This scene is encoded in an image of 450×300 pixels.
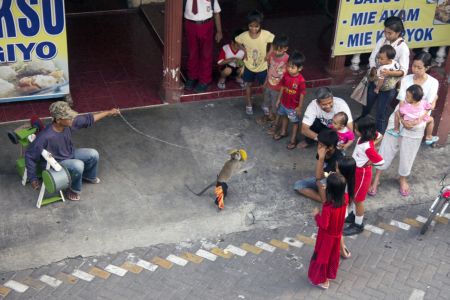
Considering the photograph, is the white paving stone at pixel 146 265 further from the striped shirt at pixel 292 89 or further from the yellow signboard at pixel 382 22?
the yellow signboard at pixel 382 22

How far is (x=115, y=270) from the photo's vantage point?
5.38 meters

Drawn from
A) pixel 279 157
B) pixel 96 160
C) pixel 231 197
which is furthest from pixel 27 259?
pixel 279 157

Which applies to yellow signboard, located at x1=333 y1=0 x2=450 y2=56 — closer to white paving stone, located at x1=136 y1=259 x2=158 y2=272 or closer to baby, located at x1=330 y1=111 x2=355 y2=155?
baby, located at x1=330 y1=111 x2=355 y2=155

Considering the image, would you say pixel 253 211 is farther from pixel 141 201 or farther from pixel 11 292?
pixel 11 292

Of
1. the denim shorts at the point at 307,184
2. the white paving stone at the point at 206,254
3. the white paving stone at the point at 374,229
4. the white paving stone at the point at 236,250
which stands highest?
the denim shorts at the point at 307,184

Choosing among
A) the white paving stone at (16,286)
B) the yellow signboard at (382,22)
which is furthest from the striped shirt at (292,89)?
the white paving stone at (16,286)

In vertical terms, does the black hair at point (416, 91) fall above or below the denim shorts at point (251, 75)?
above

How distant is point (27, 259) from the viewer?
17.8 ft

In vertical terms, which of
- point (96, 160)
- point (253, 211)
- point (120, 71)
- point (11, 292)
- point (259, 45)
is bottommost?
point (11, 292)

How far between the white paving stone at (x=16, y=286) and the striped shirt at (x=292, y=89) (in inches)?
157

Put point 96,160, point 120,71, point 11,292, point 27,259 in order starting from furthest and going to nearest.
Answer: point 120,71, point 96,160, point 27,259, point 11,292

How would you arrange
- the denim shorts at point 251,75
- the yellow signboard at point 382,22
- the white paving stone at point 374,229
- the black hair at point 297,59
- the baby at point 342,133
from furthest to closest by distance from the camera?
the yellow signboard at point 382,22 → the denim shorts at point 251,75 → the black hair at point 297,59 → the baby at point 342,133 → the white paving stone at point 374,229

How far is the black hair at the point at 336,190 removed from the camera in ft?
15.4

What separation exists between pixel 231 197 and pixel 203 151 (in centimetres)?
101
